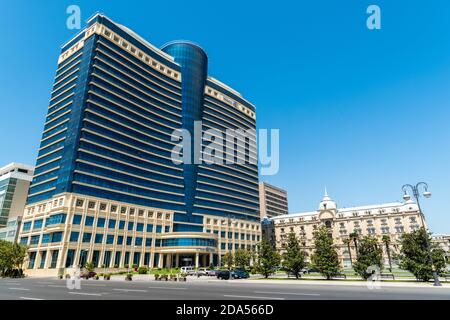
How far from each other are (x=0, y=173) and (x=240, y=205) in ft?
324

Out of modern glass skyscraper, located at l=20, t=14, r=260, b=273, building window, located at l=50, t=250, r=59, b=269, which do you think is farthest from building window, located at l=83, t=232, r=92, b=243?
building window, located at l=50, t=250, r=59, b=269

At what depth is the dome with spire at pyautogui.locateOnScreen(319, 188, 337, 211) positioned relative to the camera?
112 metres

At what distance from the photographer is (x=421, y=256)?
108ft

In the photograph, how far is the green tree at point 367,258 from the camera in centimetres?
3553

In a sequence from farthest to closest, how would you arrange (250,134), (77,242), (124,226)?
(250,134), (124,226), (77,242)

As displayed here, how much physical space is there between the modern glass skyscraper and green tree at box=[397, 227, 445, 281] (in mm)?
30560

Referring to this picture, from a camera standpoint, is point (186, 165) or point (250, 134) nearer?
point (186, 165)

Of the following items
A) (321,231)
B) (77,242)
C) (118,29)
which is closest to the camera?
(321,231)

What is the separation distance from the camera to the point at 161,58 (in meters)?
101

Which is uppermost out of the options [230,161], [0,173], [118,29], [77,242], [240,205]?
[118,29]

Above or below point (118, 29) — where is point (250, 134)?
below

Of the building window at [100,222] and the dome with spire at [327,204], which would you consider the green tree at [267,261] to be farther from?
the dome with spire at [327,204]
